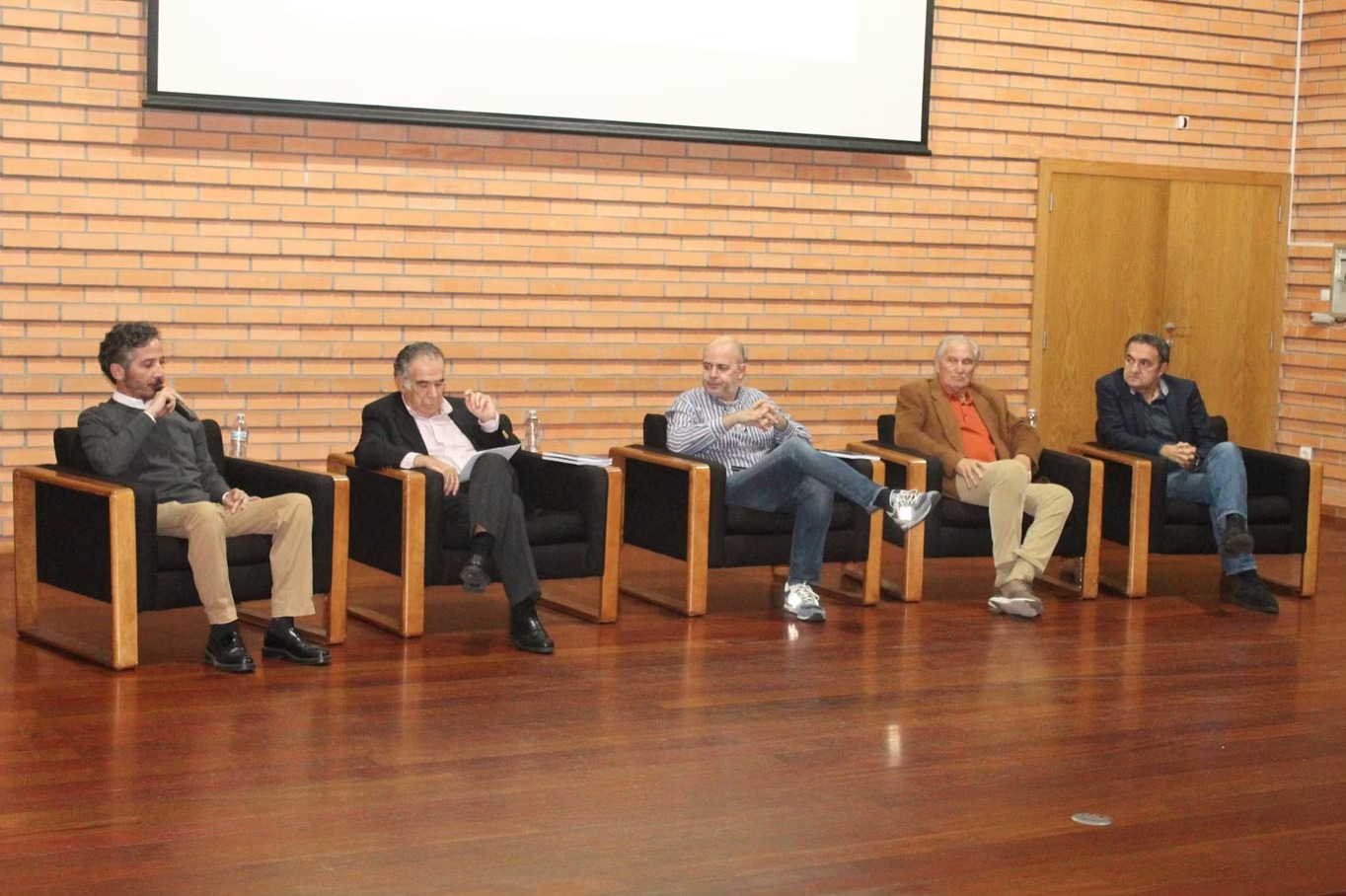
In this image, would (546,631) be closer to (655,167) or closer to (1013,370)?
(655,167)

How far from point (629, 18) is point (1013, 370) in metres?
2.64

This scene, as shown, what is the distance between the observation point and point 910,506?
242 inches

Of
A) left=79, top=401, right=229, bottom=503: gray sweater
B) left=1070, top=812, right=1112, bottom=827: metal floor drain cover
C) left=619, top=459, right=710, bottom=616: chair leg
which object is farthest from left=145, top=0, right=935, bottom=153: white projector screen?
left=1070, top=812, right=1112, bottom=827: metal floor drain cover

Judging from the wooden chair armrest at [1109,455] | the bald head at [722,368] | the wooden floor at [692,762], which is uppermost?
the bald head at [722,368]

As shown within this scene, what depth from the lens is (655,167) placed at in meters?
7.66

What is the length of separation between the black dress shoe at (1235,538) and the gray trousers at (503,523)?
2.72m

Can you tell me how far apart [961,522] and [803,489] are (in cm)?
74

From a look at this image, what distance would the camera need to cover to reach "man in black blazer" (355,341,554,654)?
18.4 ft

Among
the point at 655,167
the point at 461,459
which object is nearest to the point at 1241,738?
the point at 461,459

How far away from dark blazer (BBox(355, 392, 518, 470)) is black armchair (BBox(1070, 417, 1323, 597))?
2.44 m

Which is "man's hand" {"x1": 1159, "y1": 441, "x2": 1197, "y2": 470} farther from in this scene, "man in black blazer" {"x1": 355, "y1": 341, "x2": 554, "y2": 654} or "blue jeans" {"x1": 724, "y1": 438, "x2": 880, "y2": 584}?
"man in black blazer" {"x1": 355, "y1": 341, "x2": 554, "y2": 654}

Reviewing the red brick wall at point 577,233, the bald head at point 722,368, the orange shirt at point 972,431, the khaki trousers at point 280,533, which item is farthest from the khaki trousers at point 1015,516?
the khaki trousers at point 280,533

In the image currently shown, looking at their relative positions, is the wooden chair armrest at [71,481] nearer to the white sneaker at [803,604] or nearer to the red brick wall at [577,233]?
the red brick wall at [577,233]

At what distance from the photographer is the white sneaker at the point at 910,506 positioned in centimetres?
613
